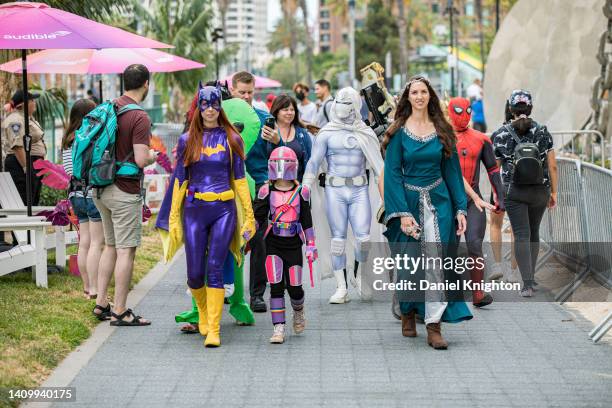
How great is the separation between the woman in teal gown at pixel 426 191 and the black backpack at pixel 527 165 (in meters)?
2.06

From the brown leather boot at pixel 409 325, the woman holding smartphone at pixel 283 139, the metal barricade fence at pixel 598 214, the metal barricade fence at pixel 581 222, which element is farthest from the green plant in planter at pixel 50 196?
the brown leather boot at pixel 409 325

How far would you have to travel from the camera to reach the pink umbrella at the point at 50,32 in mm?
10141

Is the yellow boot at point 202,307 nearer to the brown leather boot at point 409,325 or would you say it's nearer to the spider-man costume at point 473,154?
the brown leather boot at point 409,325

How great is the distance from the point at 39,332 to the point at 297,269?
2.04m

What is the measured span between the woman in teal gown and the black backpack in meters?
2.06

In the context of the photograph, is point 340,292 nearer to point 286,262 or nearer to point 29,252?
point 286,262

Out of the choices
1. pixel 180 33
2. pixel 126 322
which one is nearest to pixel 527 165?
pixel 126 322

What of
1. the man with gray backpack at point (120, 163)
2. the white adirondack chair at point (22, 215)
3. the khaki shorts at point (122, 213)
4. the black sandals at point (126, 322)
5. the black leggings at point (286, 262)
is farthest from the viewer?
the white adirondack chair at point (22, 215)

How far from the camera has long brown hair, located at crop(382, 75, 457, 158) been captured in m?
8.73

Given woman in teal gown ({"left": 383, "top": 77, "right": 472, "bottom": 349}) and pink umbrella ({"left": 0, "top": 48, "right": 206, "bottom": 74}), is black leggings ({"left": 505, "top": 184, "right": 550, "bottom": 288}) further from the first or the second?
pink umbrella ({"left": 0, "top": 48, "right": 206, "bottom": 74})

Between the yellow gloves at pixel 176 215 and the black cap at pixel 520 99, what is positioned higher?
the black cap at pixel 520 99

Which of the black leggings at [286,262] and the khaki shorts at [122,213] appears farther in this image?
the khaki shorts at [122,213]

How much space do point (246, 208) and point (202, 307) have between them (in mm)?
876

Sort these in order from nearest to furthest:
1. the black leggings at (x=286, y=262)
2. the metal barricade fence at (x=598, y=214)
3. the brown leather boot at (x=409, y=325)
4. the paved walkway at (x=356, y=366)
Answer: the paved walkway at (x=356, y=366), the black leggings at (x=286, y=262), the brown leather boot at (x=409, y=325), the metal barricade fence at (x=598, y=214)
